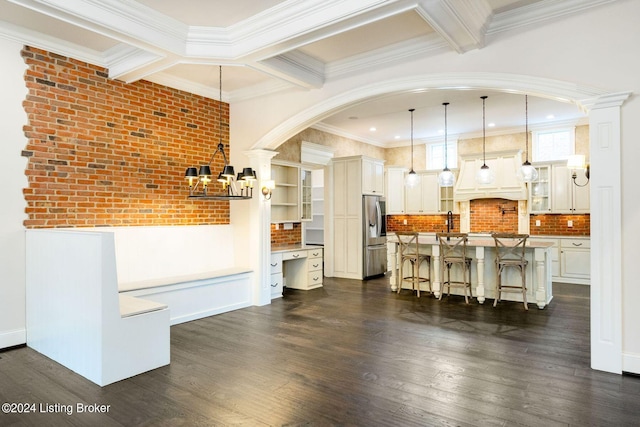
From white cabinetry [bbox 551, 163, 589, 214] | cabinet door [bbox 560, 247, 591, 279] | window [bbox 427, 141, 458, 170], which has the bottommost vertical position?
cabinet door [bbox 560, 247, 591, 279]

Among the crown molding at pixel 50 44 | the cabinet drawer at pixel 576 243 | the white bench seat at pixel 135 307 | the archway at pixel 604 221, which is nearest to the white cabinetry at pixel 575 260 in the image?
the cabinet drawer at pixel 576 243

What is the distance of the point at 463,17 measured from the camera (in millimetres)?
3459

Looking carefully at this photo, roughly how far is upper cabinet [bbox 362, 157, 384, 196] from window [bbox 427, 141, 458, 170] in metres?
1.60

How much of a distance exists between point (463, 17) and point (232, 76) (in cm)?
313

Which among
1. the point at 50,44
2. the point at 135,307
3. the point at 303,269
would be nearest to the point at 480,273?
the point at 303,269

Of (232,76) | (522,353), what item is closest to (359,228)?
(232,76)

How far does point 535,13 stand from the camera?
3.69 meters

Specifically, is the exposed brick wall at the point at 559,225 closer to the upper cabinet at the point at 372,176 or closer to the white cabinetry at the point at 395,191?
the white cabinetry at the point at 395,191

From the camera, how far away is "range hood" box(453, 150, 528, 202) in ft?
26.2

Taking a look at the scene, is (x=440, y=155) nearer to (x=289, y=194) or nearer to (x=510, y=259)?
(x=510, y=259)

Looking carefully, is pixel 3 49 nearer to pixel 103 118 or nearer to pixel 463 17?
pixel 103 118

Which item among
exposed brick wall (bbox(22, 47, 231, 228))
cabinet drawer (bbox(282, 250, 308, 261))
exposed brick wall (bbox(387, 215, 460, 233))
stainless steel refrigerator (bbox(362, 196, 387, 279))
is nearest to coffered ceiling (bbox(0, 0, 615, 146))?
exposed brick wall (bbox(22, 47, 231, 228))

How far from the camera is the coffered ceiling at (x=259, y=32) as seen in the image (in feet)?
11.4

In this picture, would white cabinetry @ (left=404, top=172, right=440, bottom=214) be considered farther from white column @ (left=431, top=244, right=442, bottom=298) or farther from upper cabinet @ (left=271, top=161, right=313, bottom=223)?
upper cabinet @ (left=271, top=161, right=313, bottom=223)
